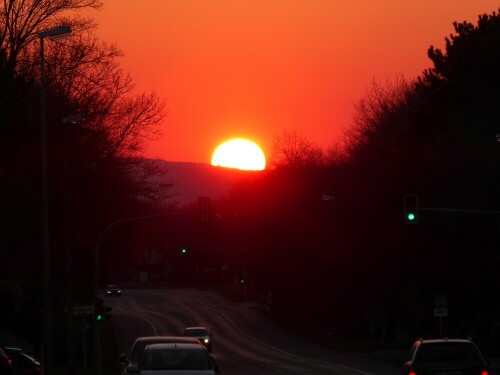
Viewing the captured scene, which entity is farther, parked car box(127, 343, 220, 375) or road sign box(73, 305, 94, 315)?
road sign box(73, 305, 94, 315)

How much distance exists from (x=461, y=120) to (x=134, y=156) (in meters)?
15.8

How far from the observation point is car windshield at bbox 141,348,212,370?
767 inches

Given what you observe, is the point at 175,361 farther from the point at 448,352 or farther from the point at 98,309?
the point at 98,309

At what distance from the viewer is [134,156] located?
1975 inches

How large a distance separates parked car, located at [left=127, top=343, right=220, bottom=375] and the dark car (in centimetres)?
434

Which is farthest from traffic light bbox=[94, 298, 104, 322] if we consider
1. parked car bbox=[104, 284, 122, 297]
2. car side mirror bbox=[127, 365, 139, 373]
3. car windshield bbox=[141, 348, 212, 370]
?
parked car bbox=[104, 284, 122, 297]

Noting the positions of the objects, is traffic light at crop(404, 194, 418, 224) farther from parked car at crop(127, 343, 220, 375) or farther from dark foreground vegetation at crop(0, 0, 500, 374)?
parked car at crop(127, 343, 220, 375)


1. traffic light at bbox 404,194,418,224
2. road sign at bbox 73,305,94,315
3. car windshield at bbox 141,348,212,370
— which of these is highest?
traffic light at bbox 404,194,418,224

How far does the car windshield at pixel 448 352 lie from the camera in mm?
21500

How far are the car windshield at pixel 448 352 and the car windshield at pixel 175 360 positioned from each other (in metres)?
4.72

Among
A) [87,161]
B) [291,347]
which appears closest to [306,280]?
[291,347]

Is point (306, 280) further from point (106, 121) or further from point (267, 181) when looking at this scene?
point (106, 121)

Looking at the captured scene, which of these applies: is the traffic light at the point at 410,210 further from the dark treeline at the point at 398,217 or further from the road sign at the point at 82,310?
the road sign at the point at 82,310

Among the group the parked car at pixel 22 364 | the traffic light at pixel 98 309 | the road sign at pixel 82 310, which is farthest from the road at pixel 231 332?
the parked car at pixel 22 364
